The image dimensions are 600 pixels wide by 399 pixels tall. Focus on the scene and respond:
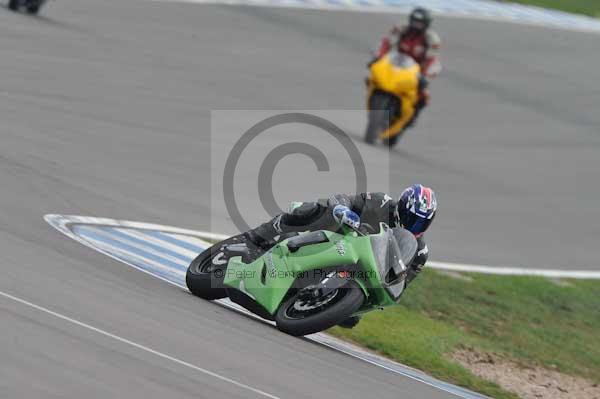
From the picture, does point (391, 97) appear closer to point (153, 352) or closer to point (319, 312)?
point (319, 312)

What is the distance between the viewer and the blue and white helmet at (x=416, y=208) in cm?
955

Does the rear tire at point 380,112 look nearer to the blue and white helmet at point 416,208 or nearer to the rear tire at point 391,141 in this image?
the rear tire at point 391,141

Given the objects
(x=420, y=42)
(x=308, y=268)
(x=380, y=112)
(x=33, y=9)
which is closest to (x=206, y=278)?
(x=308, y=268)

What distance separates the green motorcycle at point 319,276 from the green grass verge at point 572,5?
1005 inches

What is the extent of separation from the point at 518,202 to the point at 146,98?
5.75m

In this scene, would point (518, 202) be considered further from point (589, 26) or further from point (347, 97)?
point (589, 26)

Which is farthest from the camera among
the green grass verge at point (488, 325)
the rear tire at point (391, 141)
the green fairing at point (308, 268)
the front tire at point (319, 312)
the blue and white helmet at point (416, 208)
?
the rear tire at point (391, 141)

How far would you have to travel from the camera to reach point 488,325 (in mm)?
12891

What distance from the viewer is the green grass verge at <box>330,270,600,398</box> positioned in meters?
10.9

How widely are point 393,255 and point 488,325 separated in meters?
3.96

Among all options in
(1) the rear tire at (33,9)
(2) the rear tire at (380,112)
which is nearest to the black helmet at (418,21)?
(2) the rear tire at (380,112)

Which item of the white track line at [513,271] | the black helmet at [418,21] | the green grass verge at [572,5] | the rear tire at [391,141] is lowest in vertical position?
the white track line at [513,271]

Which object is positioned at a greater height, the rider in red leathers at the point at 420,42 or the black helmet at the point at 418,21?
the black helmet at the point at 418,21

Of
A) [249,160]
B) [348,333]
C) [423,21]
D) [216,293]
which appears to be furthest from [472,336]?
[423,21]
